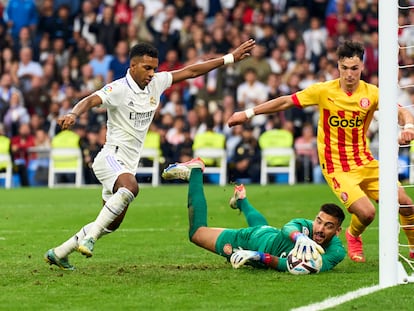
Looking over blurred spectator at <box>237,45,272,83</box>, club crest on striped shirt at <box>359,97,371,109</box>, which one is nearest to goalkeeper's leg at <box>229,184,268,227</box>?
club crest on striped shirt at <box>359,97,371,109</box>

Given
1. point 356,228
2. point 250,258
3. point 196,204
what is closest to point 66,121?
point 196,204

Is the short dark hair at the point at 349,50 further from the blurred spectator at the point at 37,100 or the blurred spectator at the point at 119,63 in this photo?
the blurred spectator at the point at 37,100

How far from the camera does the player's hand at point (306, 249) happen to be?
1106 centimetres

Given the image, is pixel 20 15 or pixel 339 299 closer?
pixel 339 299

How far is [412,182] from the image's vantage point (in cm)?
2469

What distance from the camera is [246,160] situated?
86.3ft

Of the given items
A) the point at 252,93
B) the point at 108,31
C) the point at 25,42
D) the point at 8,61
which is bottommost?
the point at 252,93

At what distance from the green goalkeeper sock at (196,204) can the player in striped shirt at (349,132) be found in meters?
1.08

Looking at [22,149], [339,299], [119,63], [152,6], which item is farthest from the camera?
[152,6]

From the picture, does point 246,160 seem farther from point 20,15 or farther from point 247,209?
point 247,209

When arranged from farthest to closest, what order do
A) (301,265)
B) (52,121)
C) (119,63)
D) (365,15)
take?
1. (365,15)
2. (119,63)
3. (52,121)
4. (301,265)

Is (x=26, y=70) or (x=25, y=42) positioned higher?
(x=25, y=42)

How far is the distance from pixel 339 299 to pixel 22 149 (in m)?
18.5

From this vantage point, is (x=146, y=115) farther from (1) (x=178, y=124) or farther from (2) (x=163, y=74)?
(1) (x=178, y=124)
